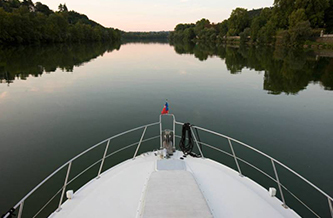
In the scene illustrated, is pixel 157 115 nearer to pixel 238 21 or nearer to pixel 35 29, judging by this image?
pixel 35 29

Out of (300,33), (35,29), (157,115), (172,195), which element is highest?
(35,29)

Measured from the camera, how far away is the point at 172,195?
3.96 m

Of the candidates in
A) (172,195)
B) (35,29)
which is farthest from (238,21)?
(172,195)

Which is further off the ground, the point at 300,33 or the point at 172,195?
the point at 300,33

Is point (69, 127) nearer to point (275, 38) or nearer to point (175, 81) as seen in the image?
point (175, 81)

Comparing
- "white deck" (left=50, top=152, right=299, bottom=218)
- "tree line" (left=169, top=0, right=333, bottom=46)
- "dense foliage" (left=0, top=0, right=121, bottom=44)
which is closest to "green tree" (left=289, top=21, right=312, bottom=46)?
"tree line" (left=169, top=0, right=333, bottom=46)

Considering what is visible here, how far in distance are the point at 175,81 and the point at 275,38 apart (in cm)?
6175

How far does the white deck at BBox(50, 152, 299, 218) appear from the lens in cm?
377

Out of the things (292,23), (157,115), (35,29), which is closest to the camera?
(157,115)

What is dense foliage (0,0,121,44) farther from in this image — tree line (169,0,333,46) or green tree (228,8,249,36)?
tree line (169,0,333,46)

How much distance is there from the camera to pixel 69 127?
12.0 metres

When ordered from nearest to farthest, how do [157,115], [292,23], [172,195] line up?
[172,195] < [157,115] < [292,23]

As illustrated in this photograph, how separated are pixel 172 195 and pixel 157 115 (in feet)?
34.2

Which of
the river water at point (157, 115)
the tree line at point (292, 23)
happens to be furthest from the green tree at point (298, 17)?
the river water at point (157, 115)
